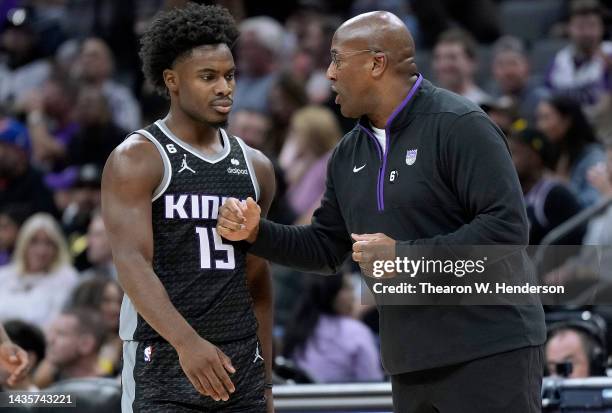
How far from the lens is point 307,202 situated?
7.55 meters

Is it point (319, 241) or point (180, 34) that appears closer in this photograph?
point (180, 34)

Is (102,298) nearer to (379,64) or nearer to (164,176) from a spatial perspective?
(164,176)

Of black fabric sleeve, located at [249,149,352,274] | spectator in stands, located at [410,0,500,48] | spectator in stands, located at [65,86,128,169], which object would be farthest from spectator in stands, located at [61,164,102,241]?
black fabric sleeve, located at [249,149,352,274]

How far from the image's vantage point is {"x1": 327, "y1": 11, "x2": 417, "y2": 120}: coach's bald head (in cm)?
397

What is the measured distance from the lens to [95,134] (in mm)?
8867

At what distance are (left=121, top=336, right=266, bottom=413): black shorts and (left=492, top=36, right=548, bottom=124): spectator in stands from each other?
4.63 metres

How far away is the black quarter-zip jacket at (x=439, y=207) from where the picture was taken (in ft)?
12.1

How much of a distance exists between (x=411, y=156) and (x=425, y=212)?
7.6 inches

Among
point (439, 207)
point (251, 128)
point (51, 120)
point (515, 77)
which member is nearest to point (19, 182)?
point (51, 120)

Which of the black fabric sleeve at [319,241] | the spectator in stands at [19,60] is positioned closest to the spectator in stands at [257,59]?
the spectator in stands at [19,60]

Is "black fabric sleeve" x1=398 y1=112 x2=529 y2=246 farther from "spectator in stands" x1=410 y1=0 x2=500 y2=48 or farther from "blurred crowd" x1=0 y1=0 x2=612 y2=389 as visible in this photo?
"spectator in stands" x1=410 y1=0 x2=500 y2=48

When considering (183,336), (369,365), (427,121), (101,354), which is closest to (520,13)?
(369,365)

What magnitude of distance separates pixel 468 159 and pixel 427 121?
244 millimetres

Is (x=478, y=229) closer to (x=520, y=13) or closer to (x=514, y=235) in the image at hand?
(x=514, y=235)
